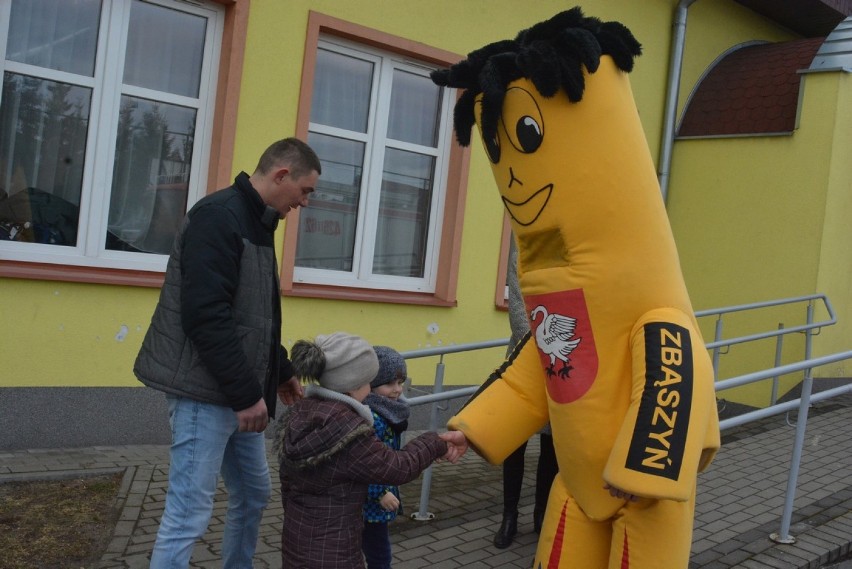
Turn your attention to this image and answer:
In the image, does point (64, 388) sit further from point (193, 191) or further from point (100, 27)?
point (100, 27)

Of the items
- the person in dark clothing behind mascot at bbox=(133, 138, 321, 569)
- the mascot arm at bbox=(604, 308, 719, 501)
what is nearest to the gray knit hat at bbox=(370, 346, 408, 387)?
the person in dark clothing behind mascot at bbox=(133, 138, 321, 569)

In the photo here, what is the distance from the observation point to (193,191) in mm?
5832

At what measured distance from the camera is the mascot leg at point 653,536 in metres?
2.53

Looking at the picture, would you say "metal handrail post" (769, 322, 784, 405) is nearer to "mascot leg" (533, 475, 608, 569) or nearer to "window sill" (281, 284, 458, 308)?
"window sill" (281, 284, 458, 308)

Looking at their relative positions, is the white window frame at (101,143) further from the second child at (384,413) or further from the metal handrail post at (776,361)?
the metal handrail post at (776,361)

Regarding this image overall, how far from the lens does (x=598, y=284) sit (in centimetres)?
255

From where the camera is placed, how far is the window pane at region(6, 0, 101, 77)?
5109 millimetres

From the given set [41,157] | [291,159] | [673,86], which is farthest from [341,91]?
[673,86]

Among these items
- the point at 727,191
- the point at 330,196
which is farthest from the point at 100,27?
the point at 727,191

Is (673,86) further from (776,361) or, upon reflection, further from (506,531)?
(506,531)

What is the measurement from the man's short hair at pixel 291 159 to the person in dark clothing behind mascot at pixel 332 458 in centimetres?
72

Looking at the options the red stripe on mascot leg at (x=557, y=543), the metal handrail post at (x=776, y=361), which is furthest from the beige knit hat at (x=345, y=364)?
the metal handrail post at (x=776, y=361)

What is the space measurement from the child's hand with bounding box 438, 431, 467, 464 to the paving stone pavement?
A: 1234 mm

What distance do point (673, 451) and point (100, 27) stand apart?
4.63m
